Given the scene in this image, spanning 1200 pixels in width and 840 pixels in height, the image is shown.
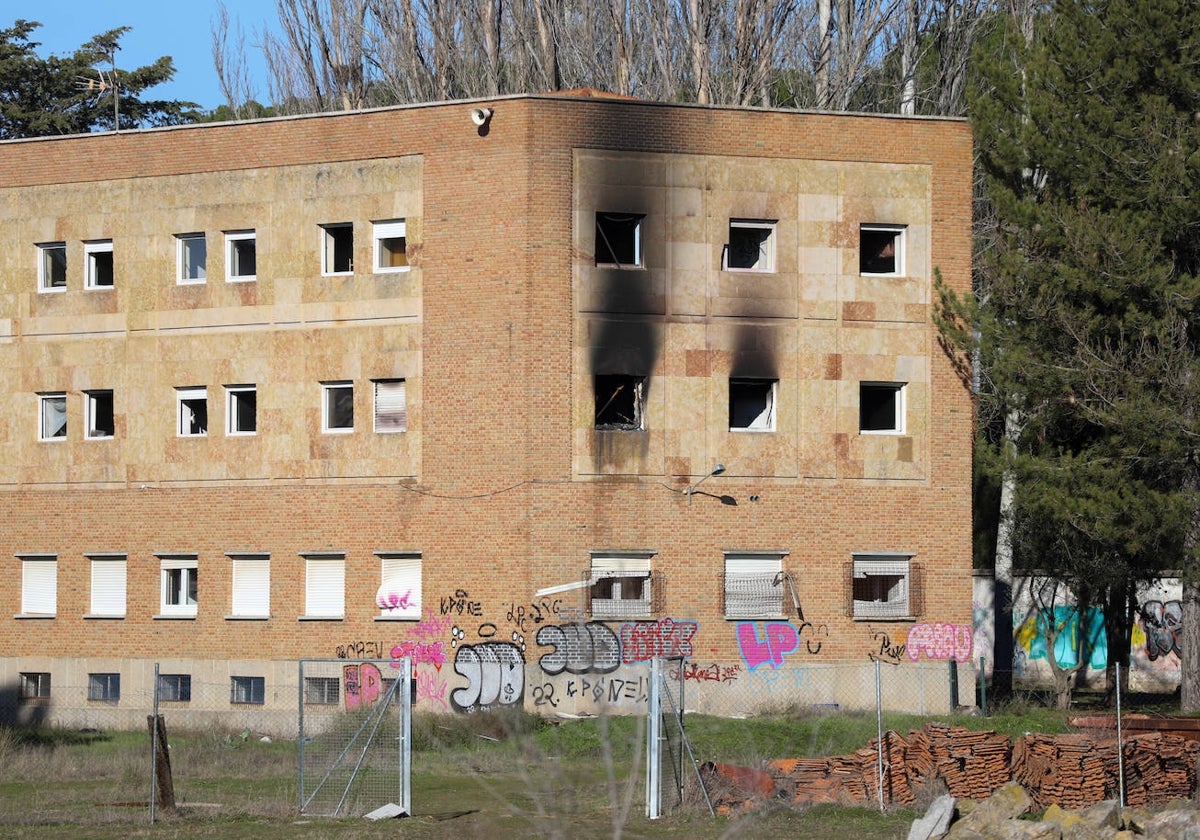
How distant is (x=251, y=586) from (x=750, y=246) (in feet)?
41.6

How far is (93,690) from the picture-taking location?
3625 cm

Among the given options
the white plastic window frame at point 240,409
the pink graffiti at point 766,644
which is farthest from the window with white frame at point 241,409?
the pink graffiti at point 766,644

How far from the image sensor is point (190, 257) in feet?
121

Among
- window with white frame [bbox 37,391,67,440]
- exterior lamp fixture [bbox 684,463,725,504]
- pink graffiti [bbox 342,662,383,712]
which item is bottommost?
pink graffiti [bbox 342,662,383,712]

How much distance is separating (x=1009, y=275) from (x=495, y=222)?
10.2m

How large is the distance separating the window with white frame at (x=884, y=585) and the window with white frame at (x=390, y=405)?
9715 millimetres

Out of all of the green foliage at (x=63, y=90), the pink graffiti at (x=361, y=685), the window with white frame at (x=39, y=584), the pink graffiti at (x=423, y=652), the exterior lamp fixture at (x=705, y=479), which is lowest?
the pink graffiti at (x=361, y=685)

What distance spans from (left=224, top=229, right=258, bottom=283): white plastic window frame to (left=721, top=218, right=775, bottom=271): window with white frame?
10.1 metres

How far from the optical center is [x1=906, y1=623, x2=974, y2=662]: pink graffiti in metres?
34.4

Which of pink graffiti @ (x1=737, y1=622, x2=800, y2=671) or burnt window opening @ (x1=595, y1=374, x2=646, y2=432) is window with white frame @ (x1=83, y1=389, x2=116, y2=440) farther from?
pink graffiti @ (x1=737, y1=622, x2=800, y2=671)

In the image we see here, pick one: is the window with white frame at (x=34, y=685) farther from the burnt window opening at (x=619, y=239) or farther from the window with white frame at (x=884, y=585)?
the window with white frame at (x=884, y=585)

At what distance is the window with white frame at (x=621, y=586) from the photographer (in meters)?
33.6

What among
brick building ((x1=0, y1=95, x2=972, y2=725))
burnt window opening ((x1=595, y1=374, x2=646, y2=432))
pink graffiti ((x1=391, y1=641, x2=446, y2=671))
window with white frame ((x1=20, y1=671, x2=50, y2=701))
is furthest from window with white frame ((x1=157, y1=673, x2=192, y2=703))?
burnt window opening ((x1=595, y1=374, x2=646, y2=432))

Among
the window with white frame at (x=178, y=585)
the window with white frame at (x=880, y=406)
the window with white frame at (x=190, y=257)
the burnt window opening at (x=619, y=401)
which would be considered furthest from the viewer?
the window with white frame at (x=190, y=257)
